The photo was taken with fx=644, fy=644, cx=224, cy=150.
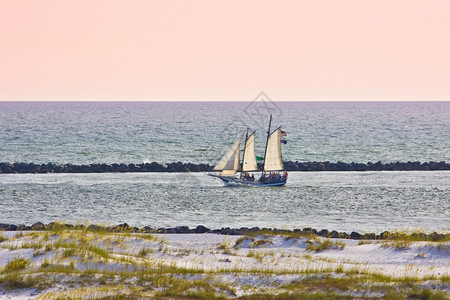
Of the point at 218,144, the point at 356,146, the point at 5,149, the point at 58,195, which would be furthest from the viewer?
the point at 218,144

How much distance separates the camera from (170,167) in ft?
236

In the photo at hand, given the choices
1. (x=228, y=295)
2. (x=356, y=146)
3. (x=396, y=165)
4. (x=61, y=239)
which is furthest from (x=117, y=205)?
(x=356, y=146)

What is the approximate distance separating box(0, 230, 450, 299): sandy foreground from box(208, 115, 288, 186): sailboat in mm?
32412

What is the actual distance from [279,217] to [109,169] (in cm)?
3321

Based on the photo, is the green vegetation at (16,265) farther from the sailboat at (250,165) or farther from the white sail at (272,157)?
the white sail at (272,157)

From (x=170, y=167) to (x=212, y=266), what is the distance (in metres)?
49.9

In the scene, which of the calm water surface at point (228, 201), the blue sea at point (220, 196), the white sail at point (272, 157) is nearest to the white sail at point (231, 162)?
the blue sea at point (220, 196)

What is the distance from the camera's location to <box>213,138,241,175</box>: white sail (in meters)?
62.9

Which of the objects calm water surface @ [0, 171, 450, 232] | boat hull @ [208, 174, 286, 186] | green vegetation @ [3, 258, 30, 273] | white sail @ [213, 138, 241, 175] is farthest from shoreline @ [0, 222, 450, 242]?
white sail @ [213, 138, 241, 175]

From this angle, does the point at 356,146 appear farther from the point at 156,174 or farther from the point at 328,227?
the point at 328,227

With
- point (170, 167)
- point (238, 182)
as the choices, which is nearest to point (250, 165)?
point (238, 182)

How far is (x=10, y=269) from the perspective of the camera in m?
20.6

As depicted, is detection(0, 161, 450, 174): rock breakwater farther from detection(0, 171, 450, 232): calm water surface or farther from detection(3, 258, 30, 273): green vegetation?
detection(3, 258, 30, 273): green vegetation

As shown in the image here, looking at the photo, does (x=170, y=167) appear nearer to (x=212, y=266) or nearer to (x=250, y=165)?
(x=250, y=165)
